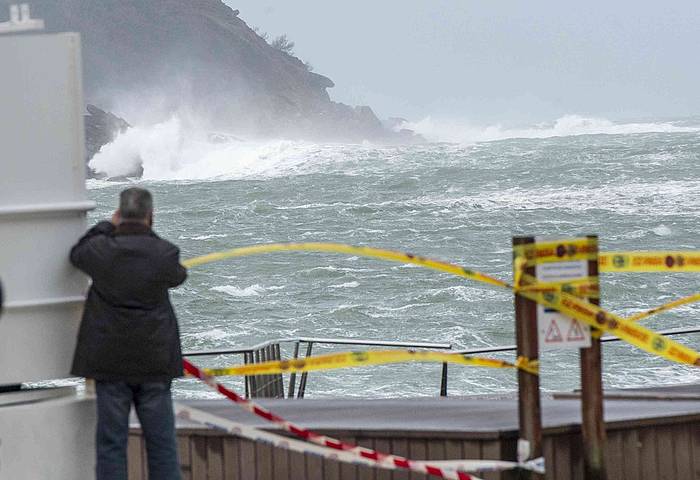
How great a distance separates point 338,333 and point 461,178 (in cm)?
6829

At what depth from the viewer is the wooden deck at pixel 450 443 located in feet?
22.9

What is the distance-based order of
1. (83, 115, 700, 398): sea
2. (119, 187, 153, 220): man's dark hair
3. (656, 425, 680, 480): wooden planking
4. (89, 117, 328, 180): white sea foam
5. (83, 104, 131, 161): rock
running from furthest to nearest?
(83, 104, 131, 161): rock
(89, 117, 328, 180): white sea foam
(83, 115, 700, 398): sea
(656, 425, 680, 480): wooden planking
(119, 187, 153, 220): man's dark hair

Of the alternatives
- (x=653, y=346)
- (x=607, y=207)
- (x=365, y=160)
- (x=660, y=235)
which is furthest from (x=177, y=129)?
(x=653, y=346)

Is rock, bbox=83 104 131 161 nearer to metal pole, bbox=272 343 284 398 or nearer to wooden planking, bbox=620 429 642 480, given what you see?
metal pole, bbox=272 343 284 398

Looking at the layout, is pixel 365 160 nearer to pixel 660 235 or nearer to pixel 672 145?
pixel 672 145

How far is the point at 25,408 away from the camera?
250 inches

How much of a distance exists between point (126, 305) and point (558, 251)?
1911 millimetres

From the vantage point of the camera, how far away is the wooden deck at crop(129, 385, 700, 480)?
697cm

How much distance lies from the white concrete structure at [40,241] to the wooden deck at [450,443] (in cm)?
105

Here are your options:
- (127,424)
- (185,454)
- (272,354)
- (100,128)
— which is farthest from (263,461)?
(100,128)

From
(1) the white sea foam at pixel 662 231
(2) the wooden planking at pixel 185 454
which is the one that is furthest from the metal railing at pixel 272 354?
(1) the white sea foam at pixel 662 231

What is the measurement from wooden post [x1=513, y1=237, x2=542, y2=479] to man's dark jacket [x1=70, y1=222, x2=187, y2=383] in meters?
1.49

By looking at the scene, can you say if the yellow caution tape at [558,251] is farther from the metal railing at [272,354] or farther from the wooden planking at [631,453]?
the metal railing at [272,354]

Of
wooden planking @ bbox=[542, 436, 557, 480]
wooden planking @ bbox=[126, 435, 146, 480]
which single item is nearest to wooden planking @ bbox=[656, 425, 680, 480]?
wooden planking @ bbox=[542, 436, 557, 480]
